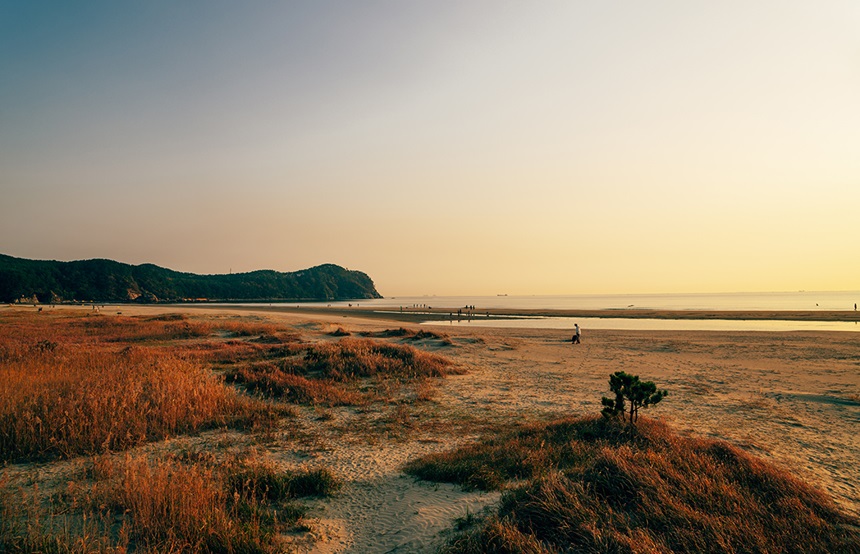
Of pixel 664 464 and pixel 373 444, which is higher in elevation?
pixel 664 464

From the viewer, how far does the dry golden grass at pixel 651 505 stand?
4832 mm

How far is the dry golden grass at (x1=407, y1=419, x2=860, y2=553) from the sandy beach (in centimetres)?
83

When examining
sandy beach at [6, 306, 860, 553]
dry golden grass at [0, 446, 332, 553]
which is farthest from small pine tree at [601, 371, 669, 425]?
dry golden grass at [0, 446, 332, 553]

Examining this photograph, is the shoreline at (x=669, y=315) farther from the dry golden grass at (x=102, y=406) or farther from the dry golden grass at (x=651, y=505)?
the dry golden grass at (x=651, y=505)

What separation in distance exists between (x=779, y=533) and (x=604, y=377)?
15371 millimetres

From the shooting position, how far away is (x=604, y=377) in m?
19.8

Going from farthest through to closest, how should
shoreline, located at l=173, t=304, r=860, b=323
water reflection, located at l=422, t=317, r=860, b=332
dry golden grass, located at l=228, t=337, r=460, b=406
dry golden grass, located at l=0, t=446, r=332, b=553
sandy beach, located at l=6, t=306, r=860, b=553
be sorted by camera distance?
shoreline, located at l=173, t=304, r=860, b=323, water reflection, located at l=422, t=317, r=860, b=332, dry golden grass, located at l=228, t=337, r=460, b=406, sandy beach, located at l=6, t=306, r=860, b=553, dry golden grass, located at l=0, t=446, r=332, b=553

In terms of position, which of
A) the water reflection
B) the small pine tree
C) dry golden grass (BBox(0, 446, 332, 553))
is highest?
the small pine tree

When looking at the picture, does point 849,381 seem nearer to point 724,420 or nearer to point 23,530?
point 724,420

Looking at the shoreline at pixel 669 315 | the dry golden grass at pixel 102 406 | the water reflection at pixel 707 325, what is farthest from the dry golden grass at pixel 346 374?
the shoreline at pixel 669 315

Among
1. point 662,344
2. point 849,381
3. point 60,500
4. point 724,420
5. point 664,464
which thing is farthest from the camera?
point 662,344

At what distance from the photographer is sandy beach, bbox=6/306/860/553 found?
633cm

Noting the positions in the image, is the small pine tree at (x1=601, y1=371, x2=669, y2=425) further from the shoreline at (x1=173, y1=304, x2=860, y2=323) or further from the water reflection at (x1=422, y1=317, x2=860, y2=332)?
the shoreline at (x1=173, y1=304, x2=860, y2=323)

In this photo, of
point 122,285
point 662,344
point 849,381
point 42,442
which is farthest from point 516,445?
point 122,285
